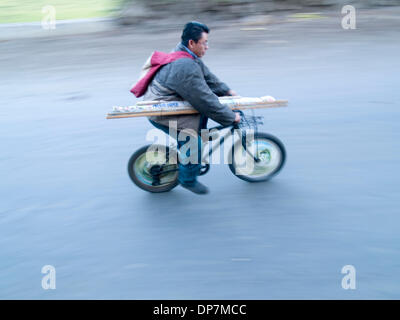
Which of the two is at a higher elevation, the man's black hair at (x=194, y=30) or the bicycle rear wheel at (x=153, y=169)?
the man's black hair at (x=194, y=30)

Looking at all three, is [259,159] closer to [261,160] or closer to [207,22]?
[261,160]

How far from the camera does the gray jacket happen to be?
13.1ft

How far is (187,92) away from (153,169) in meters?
1.03

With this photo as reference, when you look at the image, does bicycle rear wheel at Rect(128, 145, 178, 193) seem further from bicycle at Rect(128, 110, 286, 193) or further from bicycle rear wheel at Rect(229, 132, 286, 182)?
bicycle rear wheel at Rect(229, 132, 286, 182)

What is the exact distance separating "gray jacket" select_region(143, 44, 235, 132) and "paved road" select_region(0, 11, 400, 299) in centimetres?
87

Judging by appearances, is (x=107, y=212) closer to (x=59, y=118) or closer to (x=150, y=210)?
(x=150, y=210)

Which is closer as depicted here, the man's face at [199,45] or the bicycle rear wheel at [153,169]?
the man's face at [199,45]

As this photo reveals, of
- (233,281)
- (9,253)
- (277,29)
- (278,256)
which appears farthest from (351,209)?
(277,29)

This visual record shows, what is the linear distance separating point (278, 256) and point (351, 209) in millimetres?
1008

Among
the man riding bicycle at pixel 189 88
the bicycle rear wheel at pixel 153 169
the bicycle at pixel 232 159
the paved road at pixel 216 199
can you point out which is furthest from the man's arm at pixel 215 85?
the paved road at pixel 216 199

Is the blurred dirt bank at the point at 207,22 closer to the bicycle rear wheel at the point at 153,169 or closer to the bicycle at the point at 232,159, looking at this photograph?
the bicycle at the point at 232,159

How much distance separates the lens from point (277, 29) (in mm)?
9547

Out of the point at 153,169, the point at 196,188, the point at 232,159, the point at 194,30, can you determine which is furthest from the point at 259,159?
the point at 194,30

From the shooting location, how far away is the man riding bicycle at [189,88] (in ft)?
13.1
